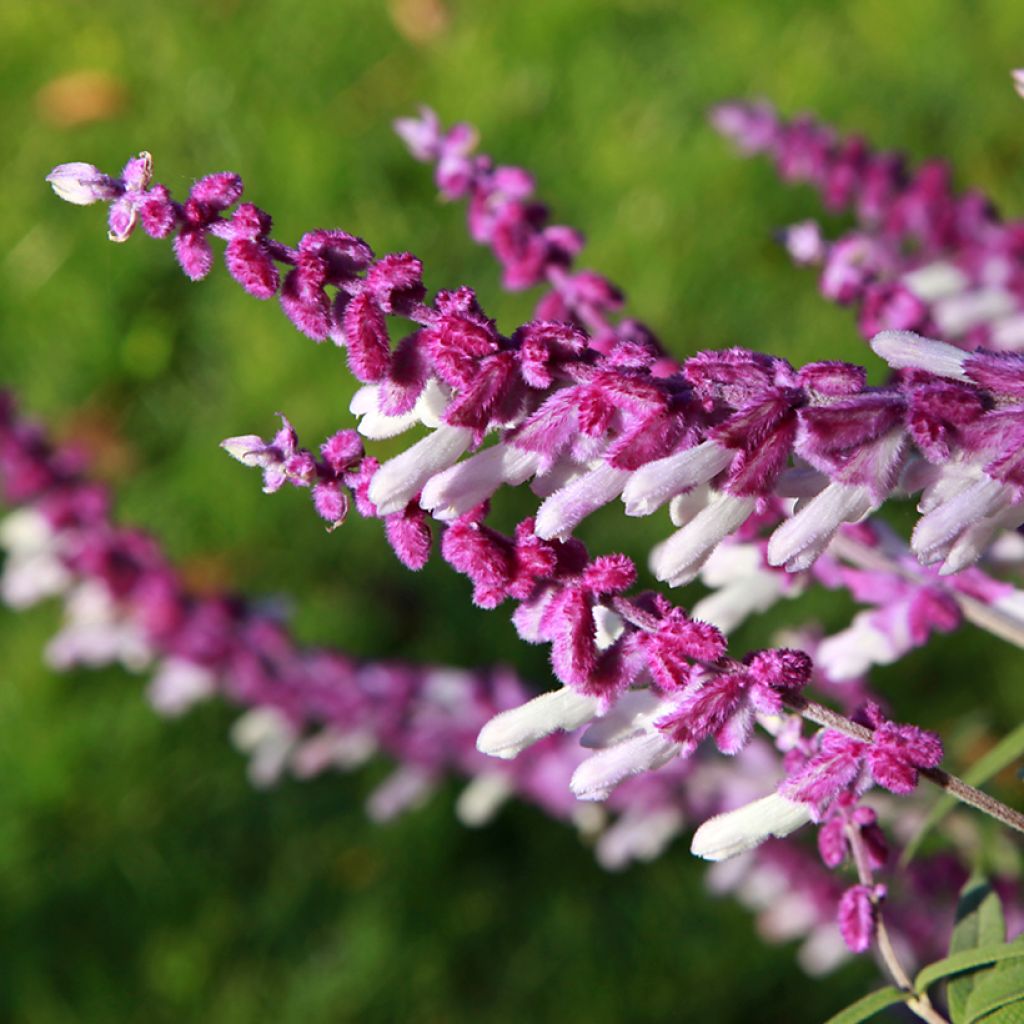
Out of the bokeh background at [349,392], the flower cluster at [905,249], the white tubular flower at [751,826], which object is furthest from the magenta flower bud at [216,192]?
the bokeh background at [349,392]

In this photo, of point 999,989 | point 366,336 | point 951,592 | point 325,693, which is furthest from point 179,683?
point 999,989

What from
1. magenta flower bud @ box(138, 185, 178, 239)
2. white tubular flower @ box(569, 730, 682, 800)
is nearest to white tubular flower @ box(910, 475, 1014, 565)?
white tubular flower @ box(569, 730, 682, 800)

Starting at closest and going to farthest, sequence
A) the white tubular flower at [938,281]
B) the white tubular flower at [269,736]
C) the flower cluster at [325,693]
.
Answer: the white tubular flower at [938,281] → the flower cluster at [325,693] → the white tubular flower at [269,736]

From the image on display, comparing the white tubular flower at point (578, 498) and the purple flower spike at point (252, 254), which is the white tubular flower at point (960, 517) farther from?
the purple flower spike at point (252, 254)

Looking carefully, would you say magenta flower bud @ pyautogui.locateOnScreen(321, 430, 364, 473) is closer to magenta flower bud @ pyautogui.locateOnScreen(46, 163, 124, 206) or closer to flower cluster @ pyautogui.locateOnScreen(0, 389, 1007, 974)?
magenta flower bud @ pyautogui.locateOnScreen(46, 163, 124, 206)

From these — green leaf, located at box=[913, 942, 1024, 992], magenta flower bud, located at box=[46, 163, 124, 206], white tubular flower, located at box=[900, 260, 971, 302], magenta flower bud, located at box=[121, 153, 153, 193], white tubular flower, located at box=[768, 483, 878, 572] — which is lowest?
white tubular flower, located at box=[900, 260, 971, 302]

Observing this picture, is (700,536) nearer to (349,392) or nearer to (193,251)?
(193,251)

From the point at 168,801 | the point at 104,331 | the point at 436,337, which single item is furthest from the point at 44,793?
the point at 436,337

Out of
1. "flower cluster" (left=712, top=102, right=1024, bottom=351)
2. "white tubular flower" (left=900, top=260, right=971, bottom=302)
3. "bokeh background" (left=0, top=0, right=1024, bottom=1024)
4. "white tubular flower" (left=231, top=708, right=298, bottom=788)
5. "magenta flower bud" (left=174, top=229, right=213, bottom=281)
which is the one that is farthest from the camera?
"bokeh background" (left=0, top=0, right=1024, bottom=1024)
